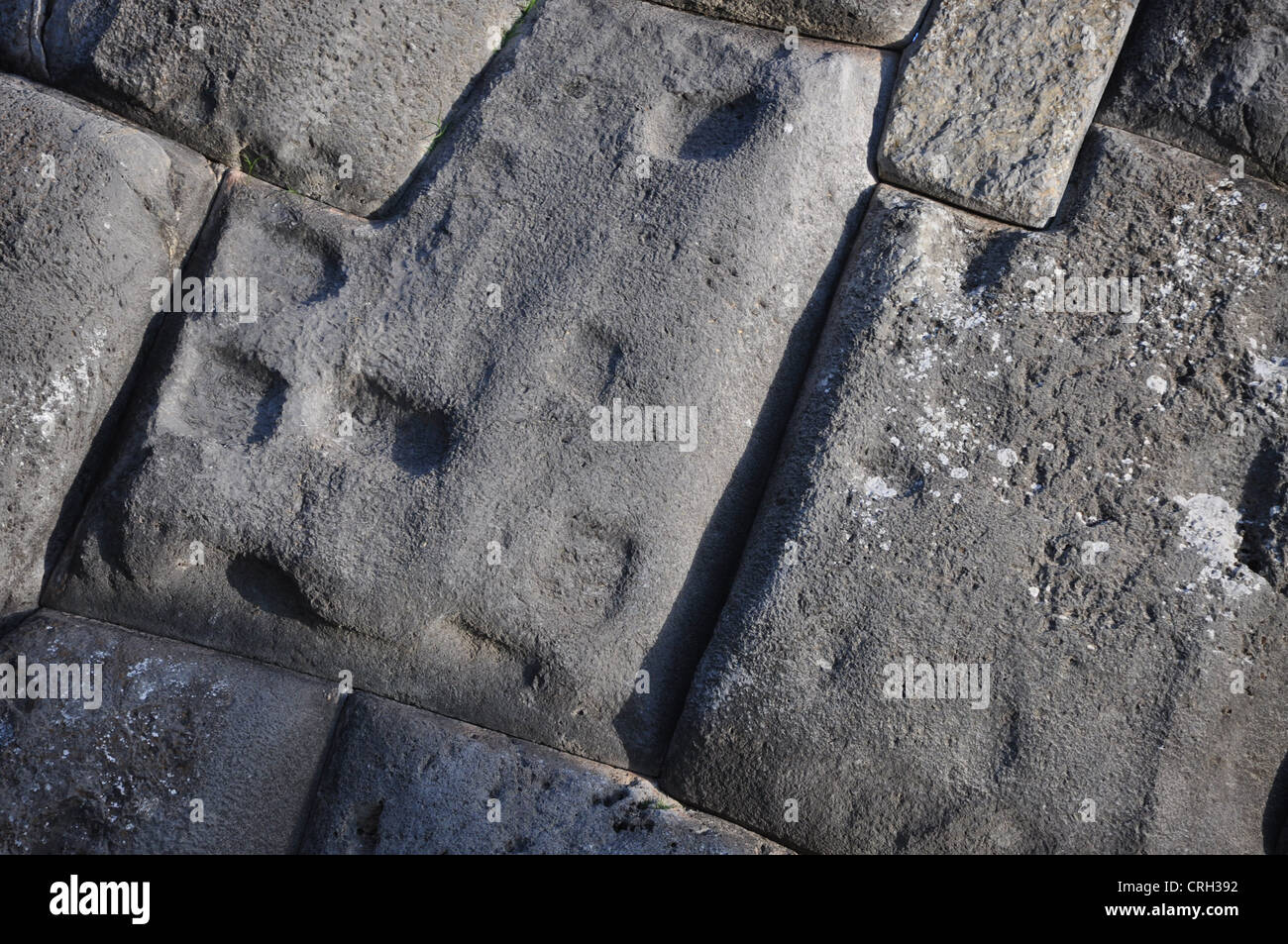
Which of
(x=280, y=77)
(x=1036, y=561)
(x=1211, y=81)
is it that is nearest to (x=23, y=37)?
(x=280, y=77)

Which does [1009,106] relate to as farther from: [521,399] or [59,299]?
[59,299]

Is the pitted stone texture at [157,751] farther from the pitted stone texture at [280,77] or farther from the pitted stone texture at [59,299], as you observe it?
the pitted stone texture at [280,77]

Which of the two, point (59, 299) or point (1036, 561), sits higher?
point (59, 299)

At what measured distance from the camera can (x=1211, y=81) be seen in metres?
2.92

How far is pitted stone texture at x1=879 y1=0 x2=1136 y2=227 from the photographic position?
2.95 metres

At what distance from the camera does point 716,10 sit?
324 cm

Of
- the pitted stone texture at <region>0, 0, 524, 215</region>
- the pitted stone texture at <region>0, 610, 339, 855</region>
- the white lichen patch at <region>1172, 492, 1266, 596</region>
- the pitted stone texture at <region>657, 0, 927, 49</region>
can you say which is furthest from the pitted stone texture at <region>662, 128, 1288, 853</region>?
the pitted stone texture at <region>0, 0, 524, 215</region>

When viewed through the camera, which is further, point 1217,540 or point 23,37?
point 23,37

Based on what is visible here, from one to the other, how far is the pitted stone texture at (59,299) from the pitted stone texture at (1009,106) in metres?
2.21

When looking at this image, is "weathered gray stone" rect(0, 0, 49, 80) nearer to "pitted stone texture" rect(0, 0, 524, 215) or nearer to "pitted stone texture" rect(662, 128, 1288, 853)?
"pitted stone texture" rect(0, 0, 524, 215)

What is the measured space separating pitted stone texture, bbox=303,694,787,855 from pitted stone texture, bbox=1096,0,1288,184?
2257 mm

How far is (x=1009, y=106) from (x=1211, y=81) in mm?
548
